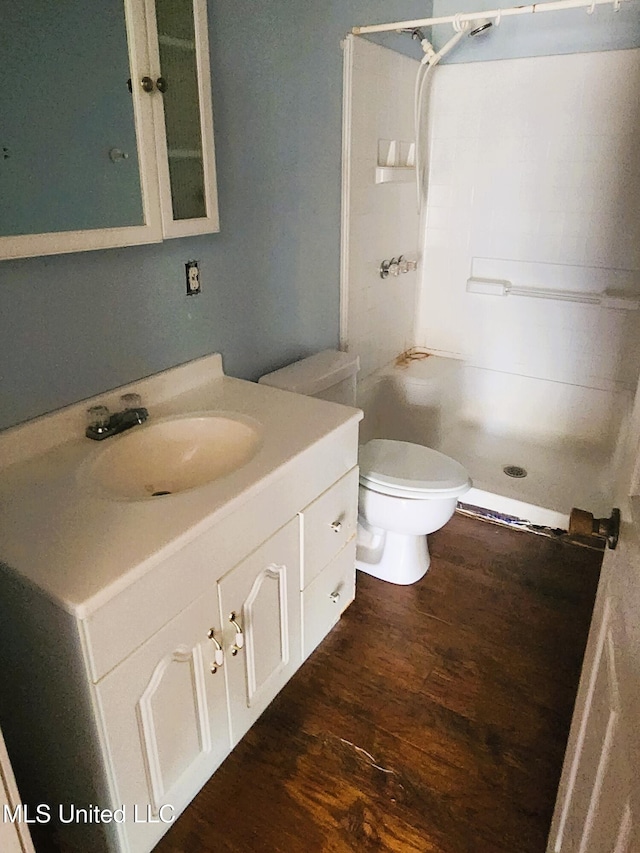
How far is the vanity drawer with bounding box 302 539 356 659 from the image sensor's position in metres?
1.63

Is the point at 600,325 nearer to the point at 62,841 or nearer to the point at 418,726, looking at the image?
the point at 418,726

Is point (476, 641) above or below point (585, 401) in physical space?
below

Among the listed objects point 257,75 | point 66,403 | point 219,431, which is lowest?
point 219,431

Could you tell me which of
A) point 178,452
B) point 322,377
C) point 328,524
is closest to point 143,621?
point 178,452

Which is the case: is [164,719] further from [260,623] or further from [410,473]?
[410,473]

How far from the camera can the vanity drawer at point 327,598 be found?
1630 mm

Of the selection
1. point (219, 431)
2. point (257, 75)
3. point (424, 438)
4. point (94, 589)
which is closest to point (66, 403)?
point (219, 431)

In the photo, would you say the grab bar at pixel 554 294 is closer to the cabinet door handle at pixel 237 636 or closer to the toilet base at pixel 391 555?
the toilet base at pixel 391 555

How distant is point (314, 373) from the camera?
197cm

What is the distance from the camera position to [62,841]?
1.27 metres

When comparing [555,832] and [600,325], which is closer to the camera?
[555,832]

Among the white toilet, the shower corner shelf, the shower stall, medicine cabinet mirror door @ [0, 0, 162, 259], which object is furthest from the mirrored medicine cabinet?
the shower corner shelf

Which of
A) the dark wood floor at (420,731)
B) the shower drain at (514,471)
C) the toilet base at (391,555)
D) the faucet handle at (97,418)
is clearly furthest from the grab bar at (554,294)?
the faucet handle at (97,418)

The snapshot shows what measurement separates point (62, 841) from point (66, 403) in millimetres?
925
